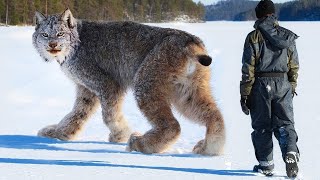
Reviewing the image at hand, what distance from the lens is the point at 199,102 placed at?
5988 millimetres

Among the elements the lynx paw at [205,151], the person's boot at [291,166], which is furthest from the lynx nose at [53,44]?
the person's boot at [291,166]

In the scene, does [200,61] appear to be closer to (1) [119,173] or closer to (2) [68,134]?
(1) [119,173]

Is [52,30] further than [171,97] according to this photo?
Yes

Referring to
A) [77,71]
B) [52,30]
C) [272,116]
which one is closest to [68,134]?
[77,71]

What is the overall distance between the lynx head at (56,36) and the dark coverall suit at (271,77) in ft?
9.00

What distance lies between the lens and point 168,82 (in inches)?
232

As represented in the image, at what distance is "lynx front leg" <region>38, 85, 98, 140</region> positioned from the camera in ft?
22.6

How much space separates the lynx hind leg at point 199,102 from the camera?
5.80m

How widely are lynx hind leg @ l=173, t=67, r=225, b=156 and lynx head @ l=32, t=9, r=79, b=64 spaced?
5.03ft

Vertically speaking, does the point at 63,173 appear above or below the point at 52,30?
below

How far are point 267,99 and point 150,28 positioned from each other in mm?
2364

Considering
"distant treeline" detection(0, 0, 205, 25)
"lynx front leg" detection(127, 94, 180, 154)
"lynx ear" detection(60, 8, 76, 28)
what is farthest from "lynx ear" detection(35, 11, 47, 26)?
"distant treeline" detection(0, 0, 205, 25)

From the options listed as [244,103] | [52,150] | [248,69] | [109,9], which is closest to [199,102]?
[244,103]

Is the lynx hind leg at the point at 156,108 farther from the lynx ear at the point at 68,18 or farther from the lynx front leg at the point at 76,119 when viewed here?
the lynx ear at the point at 68,18
